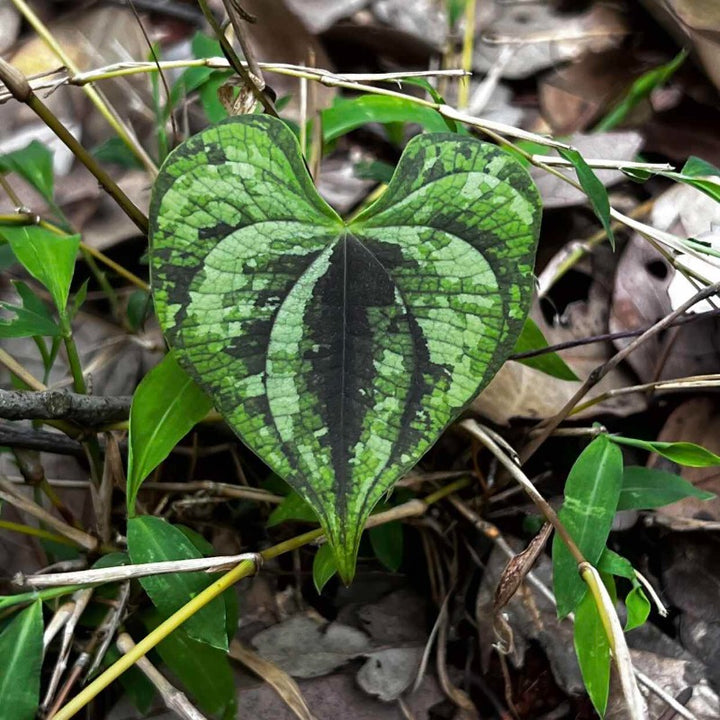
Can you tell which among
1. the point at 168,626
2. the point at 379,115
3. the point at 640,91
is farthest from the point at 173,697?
the point at 640,91

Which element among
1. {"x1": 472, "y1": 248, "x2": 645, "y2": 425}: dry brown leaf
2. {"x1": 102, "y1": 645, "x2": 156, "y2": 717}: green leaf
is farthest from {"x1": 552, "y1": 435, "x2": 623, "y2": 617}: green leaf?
{"x1": 102, "y1": 645, "x2": 156, "y2": 717}: green leaf

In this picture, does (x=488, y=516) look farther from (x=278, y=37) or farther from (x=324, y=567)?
(x=278, y=37)

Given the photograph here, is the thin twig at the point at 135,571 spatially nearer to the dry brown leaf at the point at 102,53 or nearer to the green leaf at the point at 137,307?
the green leaf at the point at 137,307

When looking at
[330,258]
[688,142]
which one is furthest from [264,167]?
[688,142]

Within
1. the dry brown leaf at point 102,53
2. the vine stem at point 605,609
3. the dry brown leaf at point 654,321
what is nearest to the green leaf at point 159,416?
the vine stem at point 605,609

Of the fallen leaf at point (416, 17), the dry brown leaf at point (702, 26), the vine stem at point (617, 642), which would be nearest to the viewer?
the vine stem at point (617, 642)

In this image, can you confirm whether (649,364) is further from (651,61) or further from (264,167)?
(651,61)

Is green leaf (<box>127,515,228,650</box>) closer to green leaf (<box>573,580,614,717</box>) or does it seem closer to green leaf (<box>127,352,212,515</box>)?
green leaf (<box>127,352,212,515</box>)

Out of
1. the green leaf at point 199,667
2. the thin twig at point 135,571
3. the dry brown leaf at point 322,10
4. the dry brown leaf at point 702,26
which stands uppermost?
the dry brown leaf at point 322,10
